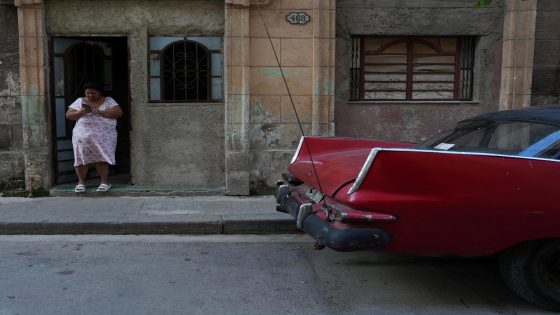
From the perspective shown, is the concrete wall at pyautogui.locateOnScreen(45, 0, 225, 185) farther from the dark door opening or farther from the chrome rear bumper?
the chrome rear bumper

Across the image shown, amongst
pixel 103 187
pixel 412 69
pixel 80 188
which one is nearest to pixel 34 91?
pixel 80 188

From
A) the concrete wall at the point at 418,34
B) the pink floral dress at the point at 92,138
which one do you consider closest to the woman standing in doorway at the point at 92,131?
the pink floral dress at the point at 92,138

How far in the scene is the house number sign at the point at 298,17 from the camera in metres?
7.91

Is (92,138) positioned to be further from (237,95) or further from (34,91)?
(237,95)

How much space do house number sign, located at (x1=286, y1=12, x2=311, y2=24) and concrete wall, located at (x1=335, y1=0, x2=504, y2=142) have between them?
1.71 ft

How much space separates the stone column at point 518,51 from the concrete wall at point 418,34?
0.17 m

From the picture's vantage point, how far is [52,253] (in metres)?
5.49

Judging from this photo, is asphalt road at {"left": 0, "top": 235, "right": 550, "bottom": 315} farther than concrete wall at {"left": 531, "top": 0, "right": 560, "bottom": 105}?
No

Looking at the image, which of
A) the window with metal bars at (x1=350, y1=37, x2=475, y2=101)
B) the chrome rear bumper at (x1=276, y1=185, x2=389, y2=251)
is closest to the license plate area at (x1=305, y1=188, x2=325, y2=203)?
the chrome rear bumper at (x1=276, y1=185, x2=389, y2=251)

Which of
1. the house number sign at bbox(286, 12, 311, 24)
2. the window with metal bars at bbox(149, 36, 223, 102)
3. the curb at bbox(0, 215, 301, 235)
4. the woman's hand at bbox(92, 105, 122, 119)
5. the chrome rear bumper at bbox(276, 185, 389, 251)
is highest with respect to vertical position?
the house number sign at bbox(286, 12, 311, 24)

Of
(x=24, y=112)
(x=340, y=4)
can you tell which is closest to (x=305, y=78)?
(x=340, y=4)

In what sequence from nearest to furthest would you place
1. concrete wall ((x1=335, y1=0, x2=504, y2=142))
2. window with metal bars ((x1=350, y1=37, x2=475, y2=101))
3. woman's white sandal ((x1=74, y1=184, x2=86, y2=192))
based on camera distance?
woman's white sandal ((x1=74, y1=184, x2=86, y2=192)), concrete wall ((x1=335, y1=0, x2=504, y2=142)), window with metal bars ((x1=350, y1=37, x2=475, y2=101))

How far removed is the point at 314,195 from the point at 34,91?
502cm

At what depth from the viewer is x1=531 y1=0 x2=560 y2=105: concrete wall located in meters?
8.21
